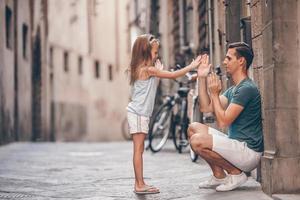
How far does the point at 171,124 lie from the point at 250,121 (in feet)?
18.0

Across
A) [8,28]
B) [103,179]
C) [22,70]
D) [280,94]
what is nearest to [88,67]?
[22,70]

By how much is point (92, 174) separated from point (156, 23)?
1325cm

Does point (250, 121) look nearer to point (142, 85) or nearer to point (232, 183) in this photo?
point (232, 183)

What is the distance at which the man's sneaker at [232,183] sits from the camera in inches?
205

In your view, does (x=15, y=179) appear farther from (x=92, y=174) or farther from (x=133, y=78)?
(x=133, y=78)

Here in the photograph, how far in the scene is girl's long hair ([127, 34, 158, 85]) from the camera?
552cm

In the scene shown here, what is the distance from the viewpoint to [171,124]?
10664 millimetres

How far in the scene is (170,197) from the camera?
17.0 ft

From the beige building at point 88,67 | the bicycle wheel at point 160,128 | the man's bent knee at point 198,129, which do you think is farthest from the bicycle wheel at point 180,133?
the beige building at point 88,67

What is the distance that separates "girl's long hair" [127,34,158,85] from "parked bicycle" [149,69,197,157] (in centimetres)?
465

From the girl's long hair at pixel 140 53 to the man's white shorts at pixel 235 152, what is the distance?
3.05ft

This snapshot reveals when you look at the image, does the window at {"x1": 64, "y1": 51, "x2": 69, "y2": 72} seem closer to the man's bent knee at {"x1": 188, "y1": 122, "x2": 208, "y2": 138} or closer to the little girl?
the little girl

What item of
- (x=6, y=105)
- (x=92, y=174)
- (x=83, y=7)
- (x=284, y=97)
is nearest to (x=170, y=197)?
(x=284, y=97)

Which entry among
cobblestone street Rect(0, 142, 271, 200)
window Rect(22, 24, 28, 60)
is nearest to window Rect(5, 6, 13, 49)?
window Rect(22, 24, 28, 60)
